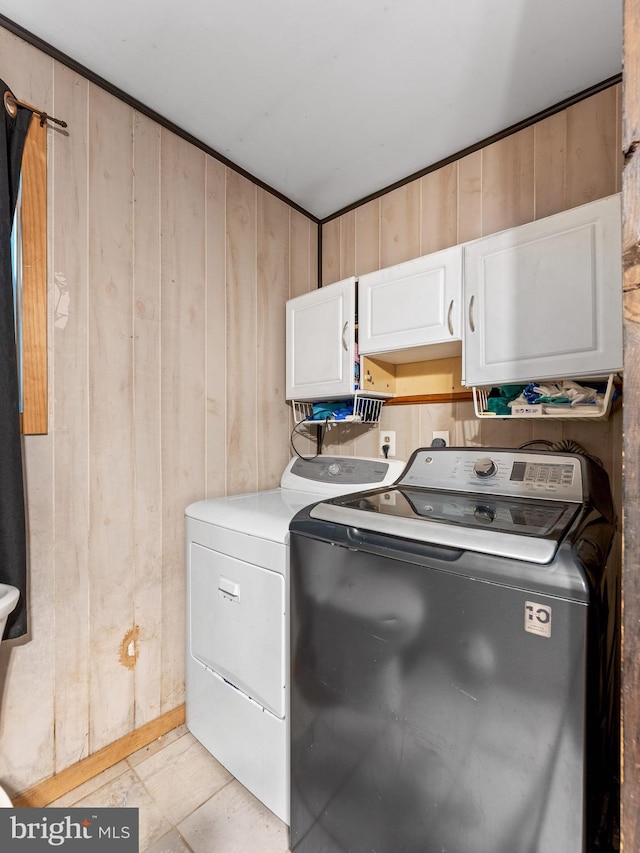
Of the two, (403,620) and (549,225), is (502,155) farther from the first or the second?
(403,620)

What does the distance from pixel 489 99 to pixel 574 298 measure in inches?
35.2

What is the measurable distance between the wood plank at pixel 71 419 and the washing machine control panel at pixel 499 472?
3.84 feet

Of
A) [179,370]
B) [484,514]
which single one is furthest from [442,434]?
[179,370]

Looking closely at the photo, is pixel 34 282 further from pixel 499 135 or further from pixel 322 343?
pixel 499 135

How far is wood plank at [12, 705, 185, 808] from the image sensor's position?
1277 mm

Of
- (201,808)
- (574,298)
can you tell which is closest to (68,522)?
(201,808)

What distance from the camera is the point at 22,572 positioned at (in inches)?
47.2

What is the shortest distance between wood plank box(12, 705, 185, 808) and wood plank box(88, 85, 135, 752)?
0.13ft

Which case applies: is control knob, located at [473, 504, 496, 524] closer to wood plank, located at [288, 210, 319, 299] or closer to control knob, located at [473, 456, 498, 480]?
control knob, located at [473, 456, 498, 480]

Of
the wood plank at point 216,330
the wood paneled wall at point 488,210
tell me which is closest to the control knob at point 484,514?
the wood paneled wall at point 488,210

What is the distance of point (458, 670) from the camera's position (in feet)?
2.64

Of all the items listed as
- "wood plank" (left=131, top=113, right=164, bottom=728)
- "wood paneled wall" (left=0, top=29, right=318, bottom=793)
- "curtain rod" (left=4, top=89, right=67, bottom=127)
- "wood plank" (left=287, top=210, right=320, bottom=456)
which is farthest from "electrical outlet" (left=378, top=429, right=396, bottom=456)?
"curtain rod" (left=4, top=89, right=67, bottom=127)

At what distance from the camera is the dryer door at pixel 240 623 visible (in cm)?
124

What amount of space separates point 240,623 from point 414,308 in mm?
1327
